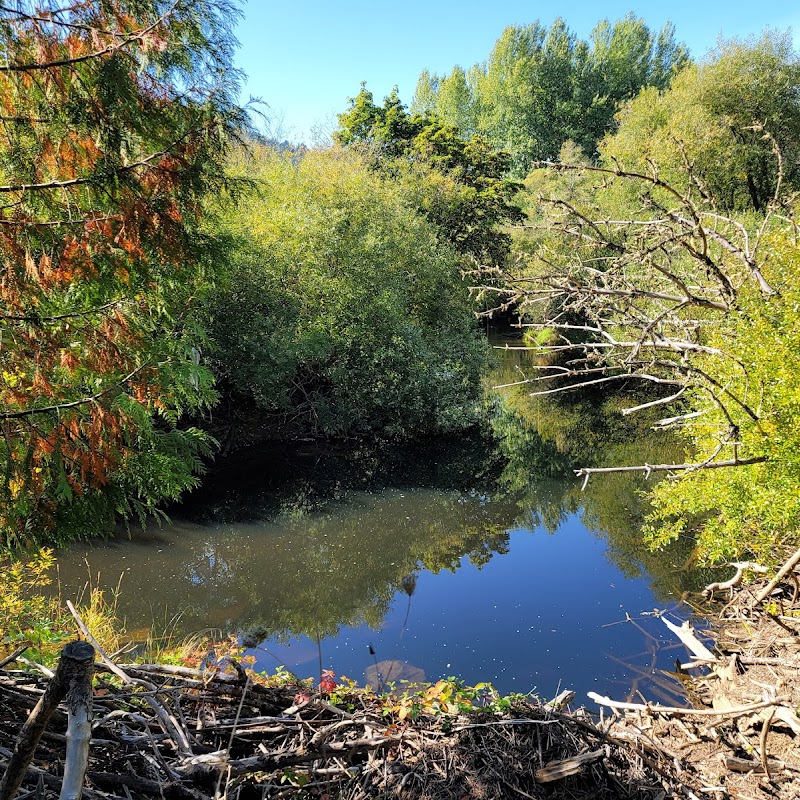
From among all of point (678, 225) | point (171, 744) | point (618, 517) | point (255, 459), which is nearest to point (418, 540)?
point (618, 517)

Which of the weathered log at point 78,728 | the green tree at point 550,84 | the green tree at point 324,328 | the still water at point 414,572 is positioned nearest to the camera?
the weathered log at point 78,728

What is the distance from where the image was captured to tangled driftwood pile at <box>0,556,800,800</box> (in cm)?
219

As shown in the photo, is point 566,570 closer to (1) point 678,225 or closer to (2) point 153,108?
(1) point 678,225

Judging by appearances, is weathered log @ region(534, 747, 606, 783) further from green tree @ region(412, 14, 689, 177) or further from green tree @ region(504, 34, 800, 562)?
green tree @ region(412, 14, 689, 177)

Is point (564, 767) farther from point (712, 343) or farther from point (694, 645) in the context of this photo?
point (694, 645)

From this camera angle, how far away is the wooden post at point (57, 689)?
3.71 ft

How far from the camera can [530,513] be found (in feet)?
37.2

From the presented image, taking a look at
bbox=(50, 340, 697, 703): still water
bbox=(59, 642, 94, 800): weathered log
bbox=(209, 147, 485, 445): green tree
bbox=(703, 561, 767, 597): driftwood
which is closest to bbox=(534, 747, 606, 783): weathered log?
bbox=(50, 340, 697, 703): still water

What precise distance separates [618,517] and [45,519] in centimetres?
935

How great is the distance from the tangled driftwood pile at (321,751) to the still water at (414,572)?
1309 millimetres

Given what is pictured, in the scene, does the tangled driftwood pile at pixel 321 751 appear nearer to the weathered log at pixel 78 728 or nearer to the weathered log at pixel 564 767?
the weathered log at pixel 564 767

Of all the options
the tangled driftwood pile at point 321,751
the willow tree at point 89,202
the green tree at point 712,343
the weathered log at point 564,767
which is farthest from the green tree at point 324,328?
the weathered log at point 564,767

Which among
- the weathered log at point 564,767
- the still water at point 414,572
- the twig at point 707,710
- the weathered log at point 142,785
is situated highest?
the weathered log at point 142,785

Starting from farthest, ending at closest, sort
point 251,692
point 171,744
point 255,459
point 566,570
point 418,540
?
point 255,459 < point 418,540 < point 566,570 < point 251,692 < point 171,744
